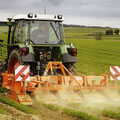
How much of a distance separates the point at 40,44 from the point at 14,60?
894 millimetres

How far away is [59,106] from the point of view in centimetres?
657

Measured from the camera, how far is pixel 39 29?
27.7 feet

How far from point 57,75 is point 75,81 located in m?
0.65

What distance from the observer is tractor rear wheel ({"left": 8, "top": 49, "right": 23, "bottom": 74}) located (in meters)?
7.89

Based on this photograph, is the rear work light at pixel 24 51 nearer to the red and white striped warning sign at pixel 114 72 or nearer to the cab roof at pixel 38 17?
the cab roof at pixel 38 17

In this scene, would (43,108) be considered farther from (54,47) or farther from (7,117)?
(54,47)

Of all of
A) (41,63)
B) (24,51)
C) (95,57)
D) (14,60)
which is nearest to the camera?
(24,51)

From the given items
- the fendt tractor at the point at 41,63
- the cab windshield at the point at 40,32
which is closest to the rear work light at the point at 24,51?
the fendt tractor at the point at 41,63

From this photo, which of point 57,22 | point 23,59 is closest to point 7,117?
point 23,59

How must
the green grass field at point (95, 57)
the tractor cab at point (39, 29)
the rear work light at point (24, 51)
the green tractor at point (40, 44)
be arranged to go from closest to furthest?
the rear work light at point (24, 51), the green tractor at point (40, 44), the tractor cab at point (39, 29), the green grass field at point (95, 57)

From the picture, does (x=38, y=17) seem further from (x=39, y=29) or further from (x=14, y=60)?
(x=14, y=60)

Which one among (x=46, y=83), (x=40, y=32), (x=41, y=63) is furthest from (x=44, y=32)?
(x=46, y=83)

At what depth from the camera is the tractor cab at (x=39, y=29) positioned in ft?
27.3

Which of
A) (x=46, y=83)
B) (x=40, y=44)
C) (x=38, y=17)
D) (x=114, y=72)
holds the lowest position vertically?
(x=46, y=83)
